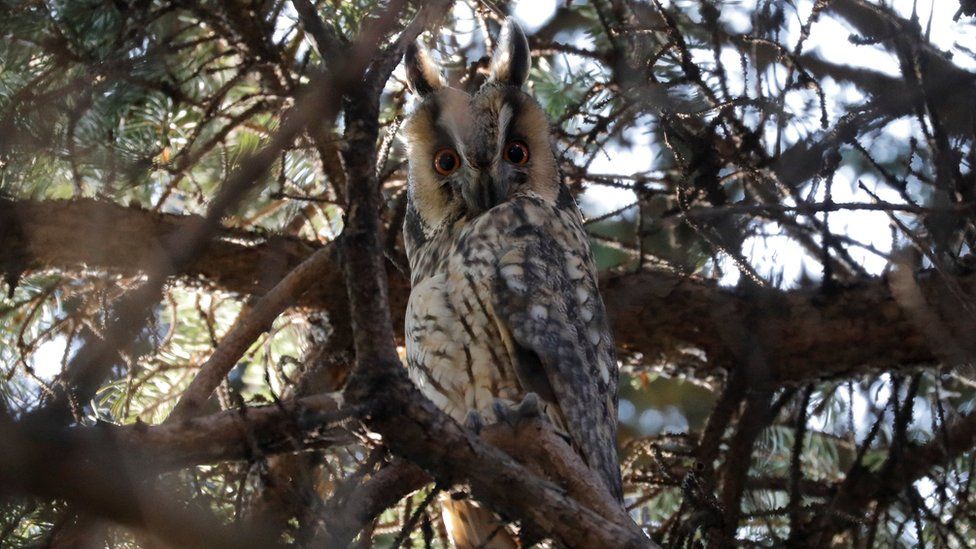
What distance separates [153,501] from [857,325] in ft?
8.65

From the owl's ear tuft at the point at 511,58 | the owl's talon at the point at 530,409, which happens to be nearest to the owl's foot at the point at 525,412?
the owl's talon at the point at 530,409

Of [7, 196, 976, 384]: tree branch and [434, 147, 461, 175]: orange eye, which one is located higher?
[434, 147, 461, 175]: orange eye

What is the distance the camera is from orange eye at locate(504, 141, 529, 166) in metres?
2.99

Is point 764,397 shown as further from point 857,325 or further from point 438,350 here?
point 438,350

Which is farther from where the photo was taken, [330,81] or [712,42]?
[712,42]

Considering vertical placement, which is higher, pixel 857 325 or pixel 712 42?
pixel 712 42

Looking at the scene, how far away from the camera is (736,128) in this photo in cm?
291

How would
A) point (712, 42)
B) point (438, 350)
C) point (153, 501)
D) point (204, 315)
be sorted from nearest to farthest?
point (153, 501) < point (438, 350) < point (712, 42) < point (204, 315)

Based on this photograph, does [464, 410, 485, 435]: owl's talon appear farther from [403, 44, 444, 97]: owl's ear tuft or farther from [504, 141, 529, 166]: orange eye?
[403, 44, 444, 97]: owl's ear tuft

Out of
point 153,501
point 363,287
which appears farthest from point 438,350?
point 153,501

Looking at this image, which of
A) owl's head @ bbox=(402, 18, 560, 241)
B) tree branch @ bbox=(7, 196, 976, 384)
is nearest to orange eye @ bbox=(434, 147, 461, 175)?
Result: owl's head @ bbox=(402, 18, 560, 241)

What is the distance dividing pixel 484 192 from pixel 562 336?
55cm

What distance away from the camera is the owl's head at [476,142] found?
2848 millimetres

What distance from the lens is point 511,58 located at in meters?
3.12
